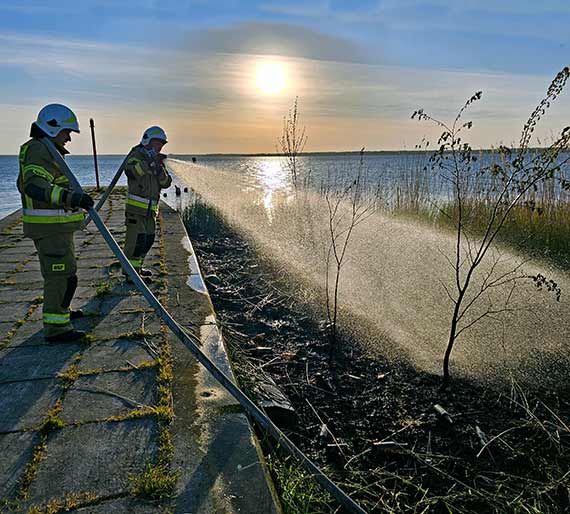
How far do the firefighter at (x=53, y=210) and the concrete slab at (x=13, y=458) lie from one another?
139cm

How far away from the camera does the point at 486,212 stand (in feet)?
31.7

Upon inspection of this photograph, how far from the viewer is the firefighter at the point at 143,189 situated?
5.60m

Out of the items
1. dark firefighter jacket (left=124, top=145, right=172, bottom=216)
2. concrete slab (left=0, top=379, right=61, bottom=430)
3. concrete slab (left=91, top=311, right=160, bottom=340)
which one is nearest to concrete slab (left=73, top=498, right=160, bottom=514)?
concrete slab (left=0, top=379, right=61, bottom=430)

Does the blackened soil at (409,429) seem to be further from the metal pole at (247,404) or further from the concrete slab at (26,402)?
the concrete slab at (26,402)

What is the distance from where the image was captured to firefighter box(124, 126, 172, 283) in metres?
5.60

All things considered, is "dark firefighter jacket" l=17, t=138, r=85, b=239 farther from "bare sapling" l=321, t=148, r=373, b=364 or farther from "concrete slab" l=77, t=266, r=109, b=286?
"bare sapling" l=321, t=148, r=373, b=364

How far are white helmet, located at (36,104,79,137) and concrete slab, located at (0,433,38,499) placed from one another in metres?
2.37

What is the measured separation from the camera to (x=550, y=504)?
109 inches

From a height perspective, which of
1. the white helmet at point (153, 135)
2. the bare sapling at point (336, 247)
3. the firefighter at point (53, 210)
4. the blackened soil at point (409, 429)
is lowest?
the blackened soil at point (409, 429)

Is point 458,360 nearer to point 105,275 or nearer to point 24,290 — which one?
point 105,275

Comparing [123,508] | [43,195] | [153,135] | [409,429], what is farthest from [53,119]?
[409,429]

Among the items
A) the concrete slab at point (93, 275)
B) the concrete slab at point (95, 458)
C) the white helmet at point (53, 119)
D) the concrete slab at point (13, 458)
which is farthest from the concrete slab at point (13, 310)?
the concrete slab at point (95, 458)

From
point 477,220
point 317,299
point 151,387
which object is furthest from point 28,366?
point 477,220

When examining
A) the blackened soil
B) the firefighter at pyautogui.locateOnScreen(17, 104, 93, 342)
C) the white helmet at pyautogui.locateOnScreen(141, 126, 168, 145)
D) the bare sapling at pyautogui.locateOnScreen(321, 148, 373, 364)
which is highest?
the white helmet at pyautogui.locateOnScreen(141, 126, 168, 145)
